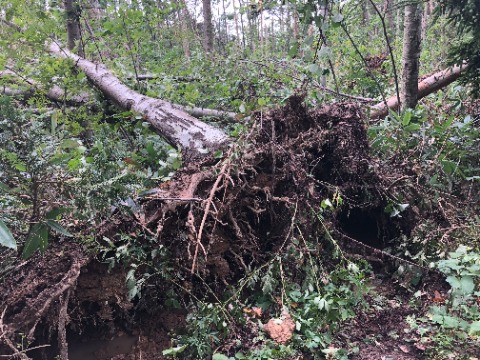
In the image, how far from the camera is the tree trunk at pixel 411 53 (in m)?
3.75

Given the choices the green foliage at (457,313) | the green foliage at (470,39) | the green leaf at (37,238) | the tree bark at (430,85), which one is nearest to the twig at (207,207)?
the green leaf at (37,238)

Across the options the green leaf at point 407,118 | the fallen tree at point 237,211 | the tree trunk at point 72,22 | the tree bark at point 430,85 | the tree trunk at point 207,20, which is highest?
the tree trunk at point 207,20

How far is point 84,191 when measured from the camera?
2107 mm

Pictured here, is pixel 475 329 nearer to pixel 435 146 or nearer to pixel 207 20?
pixel 435 146

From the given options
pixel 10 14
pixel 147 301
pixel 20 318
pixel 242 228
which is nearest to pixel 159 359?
pixel 147 301

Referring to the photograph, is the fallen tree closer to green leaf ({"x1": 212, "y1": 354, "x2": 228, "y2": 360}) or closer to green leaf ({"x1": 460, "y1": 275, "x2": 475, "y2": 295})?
green leaf ({"x1": 212, "y1": 354, "x2": 228, "y2": 360})

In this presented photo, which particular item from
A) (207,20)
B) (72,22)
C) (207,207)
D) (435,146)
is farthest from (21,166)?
(207,20)

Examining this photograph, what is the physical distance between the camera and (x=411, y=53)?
3771mm

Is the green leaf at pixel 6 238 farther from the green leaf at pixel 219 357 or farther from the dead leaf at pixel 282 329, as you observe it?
the dead leaf at pixel 282 329

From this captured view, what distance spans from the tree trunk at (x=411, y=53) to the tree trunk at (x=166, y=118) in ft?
6.71

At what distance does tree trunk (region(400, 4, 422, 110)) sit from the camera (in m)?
3.75

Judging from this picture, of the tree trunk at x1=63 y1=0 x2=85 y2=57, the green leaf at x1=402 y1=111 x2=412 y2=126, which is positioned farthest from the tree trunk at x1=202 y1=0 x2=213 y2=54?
the green leaf at x1=402 y1=111 x2=412 y2=126

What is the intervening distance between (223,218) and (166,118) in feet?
4.37

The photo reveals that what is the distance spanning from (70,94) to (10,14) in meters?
1.15
